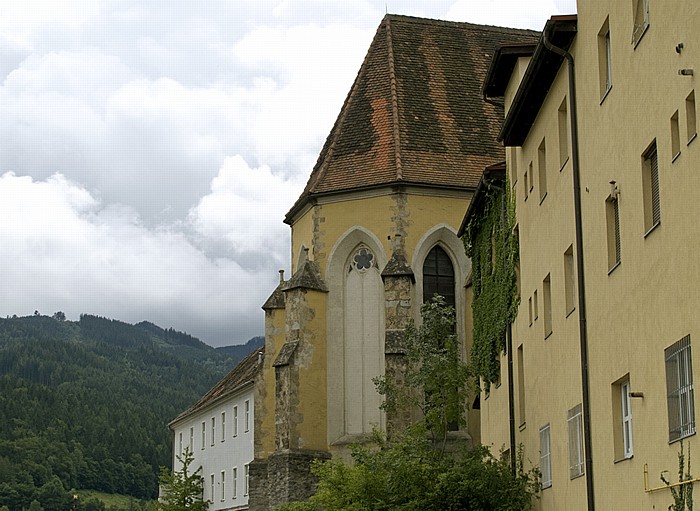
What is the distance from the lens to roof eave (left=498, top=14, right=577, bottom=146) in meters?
20.9

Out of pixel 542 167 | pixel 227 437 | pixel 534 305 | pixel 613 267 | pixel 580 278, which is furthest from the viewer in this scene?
pixel 227 437

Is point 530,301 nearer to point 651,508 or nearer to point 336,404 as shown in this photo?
point 651,508

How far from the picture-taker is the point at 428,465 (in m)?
27.6

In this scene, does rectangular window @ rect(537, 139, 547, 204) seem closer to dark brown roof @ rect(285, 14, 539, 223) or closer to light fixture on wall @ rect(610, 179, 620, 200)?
light fixture on wall @ rect(610, 179, 620, 200)

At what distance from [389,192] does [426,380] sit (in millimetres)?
8003

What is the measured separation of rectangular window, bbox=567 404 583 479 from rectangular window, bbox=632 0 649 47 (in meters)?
6.58

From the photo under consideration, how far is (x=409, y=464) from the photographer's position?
2767 cm

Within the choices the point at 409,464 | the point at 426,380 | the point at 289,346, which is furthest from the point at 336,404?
the point at 409,464

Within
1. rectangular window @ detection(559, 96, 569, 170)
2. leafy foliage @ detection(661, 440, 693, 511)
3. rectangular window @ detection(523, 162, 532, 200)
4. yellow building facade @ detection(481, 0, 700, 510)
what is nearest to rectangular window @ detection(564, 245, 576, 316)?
yellow building facade @ detection(481, 0, 700, 510)

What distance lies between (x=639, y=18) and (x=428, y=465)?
12940 mm

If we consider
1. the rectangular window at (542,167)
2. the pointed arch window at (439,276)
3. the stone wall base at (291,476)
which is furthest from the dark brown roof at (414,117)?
the rectangular window at (542,167)

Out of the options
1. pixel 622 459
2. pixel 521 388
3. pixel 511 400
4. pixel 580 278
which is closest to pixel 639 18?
pixel 580 278

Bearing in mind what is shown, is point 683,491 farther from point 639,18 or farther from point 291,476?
point 291,476

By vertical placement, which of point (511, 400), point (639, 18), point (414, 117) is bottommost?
point (511, 400)
